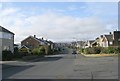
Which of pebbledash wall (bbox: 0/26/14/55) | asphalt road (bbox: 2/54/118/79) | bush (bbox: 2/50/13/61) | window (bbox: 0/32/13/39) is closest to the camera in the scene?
asphalt road (bbox: 2/54/118/79)

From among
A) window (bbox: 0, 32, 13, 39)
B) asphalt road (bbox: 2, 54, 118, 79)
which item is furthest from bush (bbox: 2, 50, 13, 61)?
asphalt road (bbox: 2, 54, 118, 79)

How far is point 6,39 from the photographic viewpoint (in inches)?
2473

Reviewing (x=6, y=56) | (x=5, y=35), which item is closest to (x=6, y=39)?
(x=5, y=35)

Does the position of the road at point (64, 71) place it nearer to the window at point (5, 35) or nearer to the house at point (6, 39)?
A: the house at point (6, 39)

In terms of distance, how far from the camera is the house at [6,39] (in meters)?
59.9

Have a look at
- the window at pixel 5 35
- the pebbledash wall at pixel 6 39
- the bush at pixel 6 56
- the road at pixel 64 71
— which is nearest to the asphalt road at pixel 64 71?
the road at pixel 64 71

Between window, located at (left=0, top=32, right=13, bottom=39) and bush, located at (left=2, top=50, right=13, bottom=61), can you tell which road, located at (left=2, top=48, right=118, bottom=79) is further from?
window, located at (left=0, top=32, right=13, bottom=39)

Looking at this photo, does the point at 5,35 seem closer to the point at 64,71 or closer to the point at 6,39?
the point at 6,39

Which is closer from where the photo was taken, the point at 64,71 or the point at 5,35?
the point at 64,71

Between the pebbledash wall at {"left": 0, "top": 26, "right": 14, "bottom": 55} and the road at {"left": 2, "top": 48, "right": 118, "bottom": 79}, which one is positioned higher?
the pebbledash wall at {"left": 0, "top": 26, "right": 14, "bottom": 55}

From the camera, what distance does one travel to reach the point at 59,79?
1748 cm

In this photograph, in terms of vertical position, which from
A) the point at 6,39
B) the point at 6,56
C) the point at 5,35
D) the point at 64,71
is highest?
the point at 5,35

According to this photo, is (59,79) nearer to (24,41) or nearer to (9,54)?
(9,54)

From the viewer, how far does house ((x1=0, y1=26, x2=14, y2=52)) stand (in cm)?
5993
